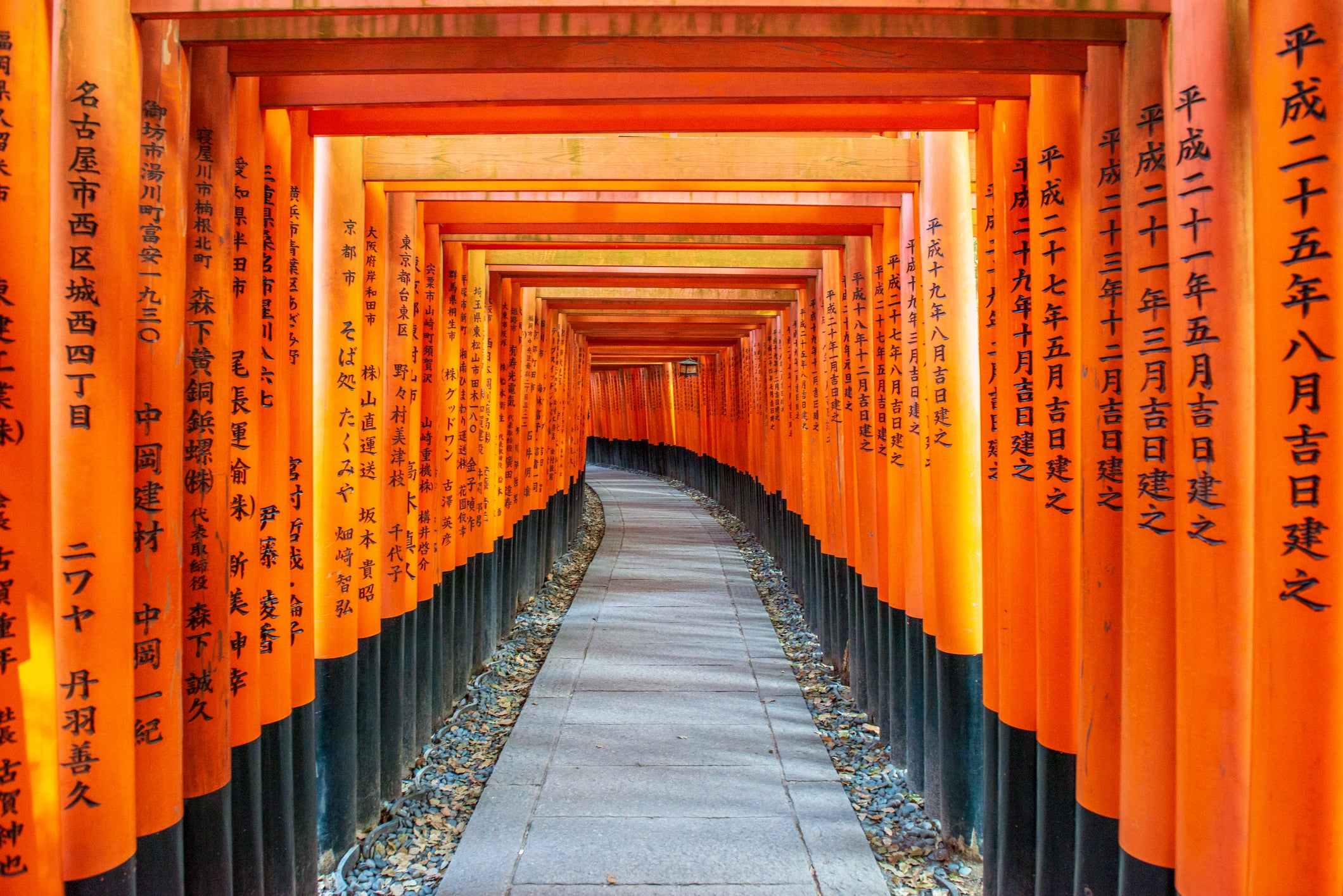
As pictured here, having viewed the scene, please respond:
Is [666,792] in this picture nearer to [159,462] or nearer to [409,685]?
[409,685]

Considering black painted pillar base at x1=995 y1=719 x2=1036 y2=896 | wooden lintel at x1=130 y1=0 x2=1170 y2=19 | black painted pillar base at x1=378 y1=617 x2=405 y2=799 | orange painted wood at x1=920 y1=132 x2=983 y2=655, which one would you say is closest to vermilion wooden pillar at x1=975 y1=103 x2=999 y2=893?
black painted pillar base at x1=995 y1=719 x2=1036 y2=896

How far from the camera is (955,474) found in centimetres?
389

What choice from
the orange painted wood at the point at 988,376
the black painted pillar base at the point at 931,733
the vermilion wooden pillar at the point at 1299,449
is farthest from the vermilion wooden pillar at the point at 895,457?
the vermilion wooden pillar at the point at 1299,449

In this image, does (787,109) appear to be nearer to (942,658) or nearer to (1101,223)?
(1101,223)

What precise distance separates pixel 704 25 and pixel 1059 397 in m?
1.57

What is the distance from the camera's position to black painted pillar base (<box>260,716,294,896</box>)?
3.10m

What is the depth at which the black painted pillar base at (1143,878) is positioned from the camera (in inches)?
82.2

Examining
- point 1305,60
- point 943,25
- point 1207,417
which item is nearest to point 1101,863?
point 1207,417

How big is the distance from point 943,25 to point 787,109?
3.47 ft

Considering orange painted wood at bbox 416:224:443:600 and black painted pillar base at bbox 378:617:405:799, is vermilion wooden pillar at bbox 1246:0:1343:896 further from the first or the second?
orange painted wood at bbox 416:224:443:600

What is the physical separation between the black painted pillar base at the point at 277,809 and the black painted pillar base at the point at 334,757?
805 mm

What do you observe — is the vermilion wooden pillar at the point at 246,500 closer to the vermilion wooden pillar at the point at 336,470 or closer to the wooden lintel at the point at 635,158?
the vermilion wooden pillar at the point at 336,470

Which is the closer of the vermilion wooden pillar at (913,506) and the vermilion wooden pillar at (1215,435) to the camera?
the vermilion wooden pillar at (1215,435)

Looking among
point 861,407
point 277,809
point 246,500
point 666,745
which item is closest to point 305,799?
point 277,809
